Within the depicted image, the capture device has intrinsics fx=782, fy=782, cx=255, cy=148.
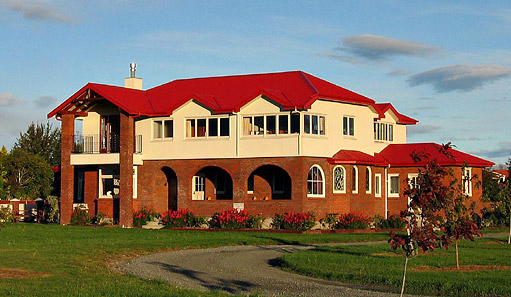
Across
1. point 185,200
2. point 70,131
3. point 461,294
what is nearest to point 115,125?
point 70,131

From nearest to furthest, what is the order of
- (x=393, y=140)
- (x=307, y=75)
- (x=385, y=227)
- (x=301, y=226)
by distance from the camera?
1. (x=301, y=226)
2. (x=385, y=227)
3. (x=307, y=75)
4. (x=393, y=140)

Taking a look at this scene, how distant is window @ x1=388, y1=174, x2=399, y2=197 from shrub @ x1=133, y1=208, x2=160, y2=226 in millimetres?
13234

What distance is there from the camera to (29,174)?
Answer: 66.7m

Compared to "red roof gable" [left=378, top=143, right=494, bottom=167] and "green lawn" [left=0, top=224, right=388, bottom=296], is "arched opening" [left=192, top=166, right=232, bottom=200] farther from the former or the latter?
"red roof gable" [left=378, top=143, right=494, bottom=167]

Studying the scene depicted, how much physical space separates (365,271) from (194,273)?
473 centimetres

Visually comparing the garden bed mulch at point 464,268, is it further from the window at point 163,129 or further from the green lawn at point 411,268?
the window at point 163,129

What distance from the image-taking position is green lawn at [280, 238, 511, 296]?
17906mm

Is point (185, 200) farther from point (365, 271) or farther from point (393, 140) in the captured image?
point (365, 271)

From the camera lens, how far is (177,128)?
1651 inches

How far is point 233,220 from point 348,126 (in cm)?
830

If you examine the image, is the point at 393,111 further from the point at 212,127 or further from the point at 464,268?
the point at 464,268

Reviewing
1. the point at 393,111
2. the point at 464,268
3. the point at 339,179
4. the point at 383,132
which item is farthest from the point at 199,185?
the point at 464,268

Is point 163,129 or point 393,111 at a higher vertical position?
point 393,111

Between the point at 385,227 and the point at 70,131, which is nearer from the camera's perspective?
the point at 385,227
